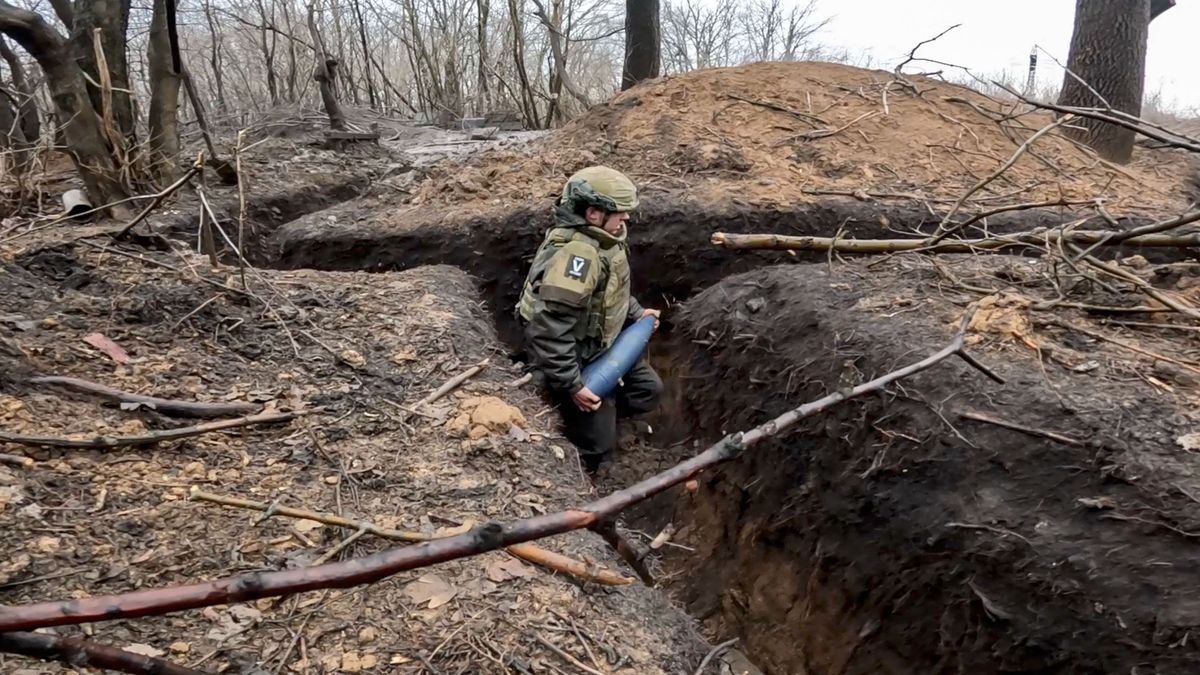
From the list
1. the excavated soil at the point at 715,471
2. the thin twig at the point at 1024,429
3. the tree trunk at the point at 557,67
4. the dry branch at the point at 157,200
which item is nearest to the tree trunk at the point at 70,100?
the excavated soil at the point at 715,471

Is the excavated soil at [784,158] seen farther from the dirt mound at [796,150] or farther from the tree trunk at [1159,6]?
the tree trunk at [1159,6]

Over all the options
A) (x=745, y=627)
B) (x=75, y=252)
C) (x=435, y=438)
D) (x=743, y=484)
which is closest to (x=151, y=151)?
(x=75, y=252)

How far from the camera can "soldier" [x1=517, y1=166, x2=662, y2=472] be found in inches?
181

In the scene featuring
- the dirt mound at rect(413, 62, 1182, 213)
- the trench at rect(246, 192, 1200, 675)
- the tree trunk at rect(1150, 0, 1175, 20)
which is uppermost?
the tree trunk at rect(1150, 0, 1175, 20)

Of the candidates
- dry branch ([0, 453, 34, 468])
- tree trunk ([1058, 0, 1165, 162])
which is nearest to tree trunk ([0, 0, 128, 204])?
dry branch ([0, 453, 34, 468])

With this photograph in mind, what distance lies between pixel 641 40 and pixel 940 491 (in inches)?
362

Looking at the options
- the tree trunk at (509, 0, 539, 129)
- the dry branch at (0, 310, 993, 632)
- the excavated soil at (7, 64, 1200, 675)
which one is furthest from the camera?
the tree trunk at (509, 0, 539, 129)

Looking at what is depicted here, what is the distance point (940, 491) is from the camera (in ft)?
11.1

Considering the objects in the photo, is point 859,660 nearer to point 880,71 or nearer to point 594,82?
point 880,71

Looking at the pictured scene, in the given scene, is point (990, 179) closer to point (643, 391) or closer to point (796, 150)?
point (643, 391)

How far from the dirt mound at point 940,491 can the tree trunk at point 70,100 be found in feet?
15.6

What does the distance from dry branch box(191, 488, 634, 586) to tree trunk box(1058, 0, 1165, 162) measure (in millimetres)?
7866

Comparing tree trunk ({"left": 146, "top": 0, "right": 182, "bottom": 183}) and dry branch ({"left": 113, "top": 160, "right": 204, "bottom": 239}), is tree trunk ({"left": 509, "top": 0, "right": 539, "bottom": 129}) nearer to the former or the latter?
tree trunk ({"left": 146, "top": 0, "right": 182, "bottom": 183})

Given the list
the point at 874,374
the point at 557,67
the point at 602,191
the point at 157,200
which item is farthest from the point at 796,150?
the point at 557,67
